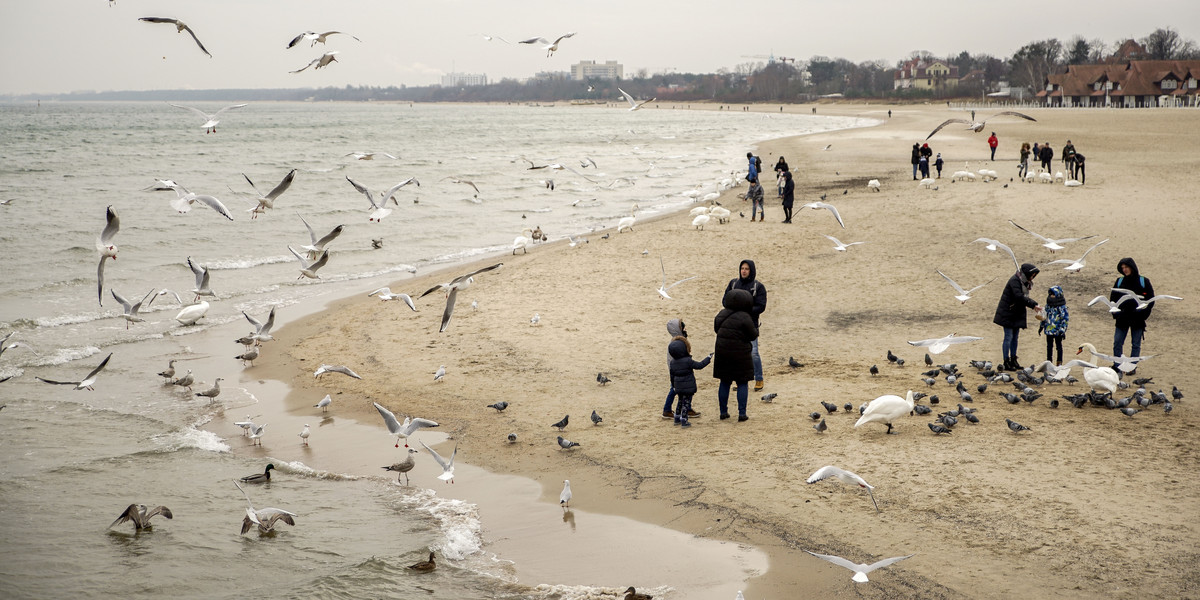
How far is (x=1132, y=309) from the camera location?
403 inches

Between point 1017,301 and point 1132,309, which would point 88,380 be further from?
point 1132,309

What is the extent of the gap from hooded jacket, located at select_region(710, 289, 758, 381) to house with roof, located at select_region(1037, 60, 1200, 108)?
94976 mm

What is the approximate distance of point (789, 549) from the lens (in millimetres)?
6652

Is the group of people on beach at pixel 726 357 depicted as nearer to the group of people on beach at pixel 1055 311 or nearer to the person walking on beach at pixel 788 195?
the group of people on beach at pixel 1055 311

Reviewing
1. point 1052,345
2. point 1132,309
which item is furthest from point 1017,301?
point 1132,309

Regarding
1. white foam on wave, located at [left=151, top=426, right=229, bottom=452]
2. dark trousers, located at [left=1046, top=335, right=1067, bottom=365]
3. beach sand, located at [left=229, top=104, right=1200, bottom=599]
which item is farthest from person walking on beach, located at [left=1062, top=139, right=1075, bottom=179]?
white foam on wave, located at [left=151, top=426, right=229, bottom=452]

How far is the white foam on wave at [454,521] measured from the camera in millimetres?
7137

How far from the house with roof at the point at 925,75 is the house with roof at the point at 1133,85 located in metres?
58.4

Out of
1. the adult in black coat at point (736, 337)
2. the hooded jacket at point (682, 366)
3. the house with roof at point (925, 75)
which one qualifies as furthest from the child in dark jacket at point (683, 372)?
the house with roof at point (925, 75)

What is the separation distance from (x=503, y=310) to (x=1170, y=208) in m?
16.6

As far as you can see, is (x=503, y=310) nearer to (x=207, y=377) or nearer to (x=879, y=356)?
(x=207, y=377)

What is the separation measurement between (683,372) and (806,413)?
149 centimetres

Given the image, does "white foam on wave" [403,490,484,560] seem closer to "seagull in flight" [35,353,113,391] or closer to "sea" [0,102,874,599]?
"sea" [0,102,874,599]

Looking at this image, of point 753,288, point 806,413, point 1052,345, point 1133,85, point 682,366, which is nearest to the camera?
point 682,366
